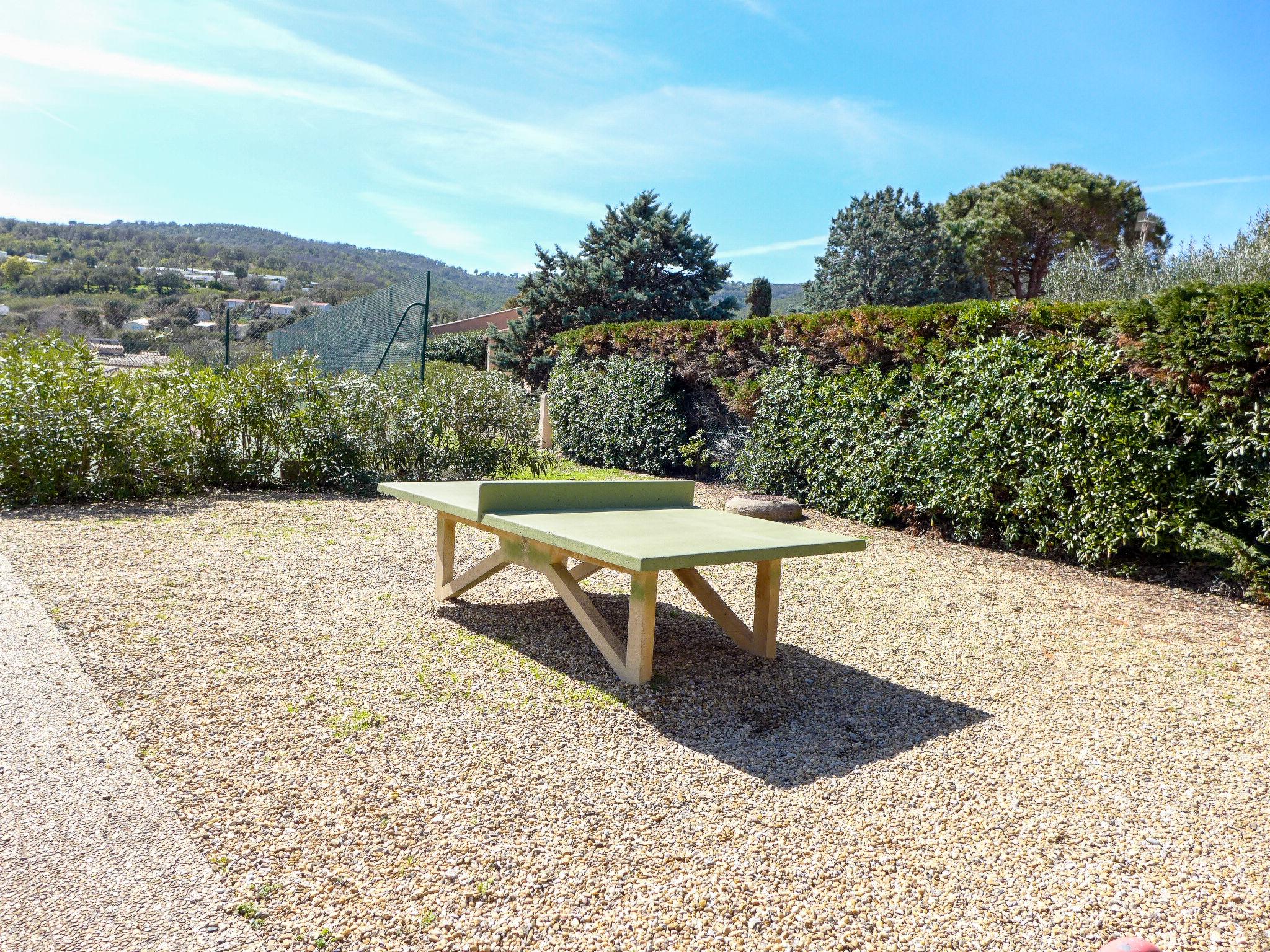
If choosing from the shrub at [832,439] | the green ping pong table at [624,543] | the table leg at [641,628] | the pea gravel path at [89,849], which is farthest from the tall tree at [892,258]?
the pea gravel path at [89,849]

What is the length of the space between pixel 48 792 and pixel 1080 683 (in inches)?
165

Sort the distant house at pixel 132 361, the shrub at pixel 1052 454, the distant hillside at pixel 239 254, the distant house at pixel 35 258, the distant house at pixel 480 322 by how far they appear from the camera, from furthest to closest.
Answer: the distant house at pixel 480 322, the distant hillside at pixel 239 254, the distant house at pixel 35 258, the distant house at pixel 132 361, the shrub at pixel 1052 454

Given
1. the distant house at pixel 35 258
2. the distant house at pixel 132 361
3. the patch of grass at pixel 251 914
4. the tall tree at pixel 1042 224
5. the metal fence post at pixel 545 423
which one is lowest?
the patch of grass at pixel 251 914

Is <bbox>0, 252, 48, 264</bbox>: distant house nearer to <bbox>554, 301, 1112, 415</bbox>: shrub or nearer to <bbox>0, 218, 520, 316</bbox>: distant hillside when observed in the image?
<bbox>0, 218, 520, 316</bbox>: distant hillside

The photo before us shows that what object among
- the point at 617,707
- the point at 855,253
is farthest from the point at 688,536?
the point at 855,253

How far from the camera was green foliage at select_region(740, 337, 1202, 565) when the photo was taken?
584 centimetres

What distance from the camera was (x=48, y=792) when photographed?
251 centimetres

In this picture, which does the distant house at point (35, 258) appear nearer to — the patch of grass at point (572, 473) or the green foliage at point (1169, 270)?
the patch of grass at point (572, 473)

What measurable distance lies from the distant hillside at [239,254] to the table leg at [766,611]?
19665 mm

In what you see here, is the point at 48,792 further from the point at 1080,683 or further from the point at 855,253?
the point at 855,253

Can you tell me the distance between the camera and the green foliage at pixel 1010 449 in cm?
584

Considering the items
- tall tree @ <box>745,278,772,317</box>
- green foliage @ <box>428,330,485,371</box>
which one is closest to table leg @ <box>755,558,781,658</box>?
tall tree @ <box>745,278,772,317</box>

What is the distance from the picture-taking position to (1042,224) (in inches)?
1259

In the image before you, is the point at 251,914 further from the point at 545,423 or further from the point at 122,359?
the point at 545,423
